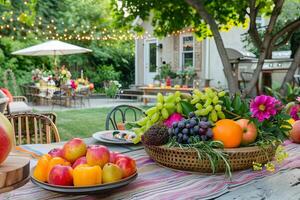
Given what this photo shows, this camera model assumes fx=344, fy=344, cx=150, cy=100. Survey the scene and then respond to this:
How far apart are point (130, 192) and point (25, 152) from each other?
731 millimetres

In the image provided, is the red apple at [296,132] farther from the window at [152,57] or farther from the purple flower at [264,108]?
the window at [152,57]

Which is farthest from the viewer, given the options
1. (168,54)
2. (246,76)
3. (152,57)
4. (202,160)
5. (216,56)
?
(152,57)

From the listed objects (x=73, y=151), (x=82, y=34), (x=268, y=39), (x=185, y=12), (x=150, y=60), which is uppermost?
(x=82, y=34)

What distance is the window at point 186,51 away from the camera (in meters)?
12.5

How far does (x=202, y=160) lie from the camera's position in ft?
3.95

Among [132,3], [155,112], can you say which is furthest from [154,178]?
[132,3]

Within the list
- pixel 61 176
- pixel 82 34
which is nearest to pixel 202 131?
pixel 61 176

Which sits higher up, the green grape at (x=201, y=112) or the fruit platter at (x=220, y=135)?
the green grape at (x=201, y=112)

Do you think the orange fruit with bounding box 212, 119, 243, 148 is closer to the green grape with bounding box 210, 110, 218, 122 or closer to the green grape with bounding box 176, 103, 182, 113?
the green grape with bounding box 210, 110, 218, 122

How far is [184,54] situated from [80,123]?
6.81m

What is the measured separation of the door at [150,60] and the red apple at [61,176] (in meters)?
12.9

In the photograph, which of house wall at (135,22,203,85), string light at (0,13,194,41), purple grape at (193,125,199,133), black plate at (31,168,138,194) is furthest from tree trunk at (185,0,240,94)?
string light at (0,13,194,41)

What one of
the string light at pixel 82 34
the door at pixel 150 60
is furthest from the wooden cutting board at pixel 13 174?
the door at pixel 150 60

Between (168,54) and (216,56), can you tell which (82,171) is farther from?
(168,54)
